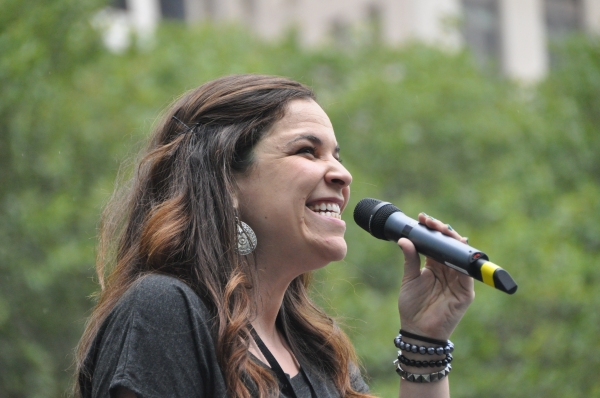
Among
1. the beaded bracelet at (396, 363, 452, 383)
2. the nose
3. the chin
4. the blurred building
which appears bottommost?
the blurred building

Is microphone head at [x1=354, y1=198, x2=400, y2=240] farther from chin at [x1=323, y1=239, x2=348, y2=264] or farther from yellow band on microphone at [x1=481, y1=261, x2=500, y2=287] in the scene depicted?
yellow band on microphone at [x1=481, y1=261, x2=500, y2=287]

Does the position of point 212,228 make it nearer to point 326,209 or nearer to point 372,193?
point 326,209

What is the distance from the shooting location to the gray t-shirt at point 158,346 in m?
2.26

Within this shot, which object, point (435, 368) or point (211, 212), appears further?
point (435, 368)

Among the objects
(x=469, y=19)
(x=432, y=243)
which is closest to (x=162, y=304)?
(x=432, y=243)

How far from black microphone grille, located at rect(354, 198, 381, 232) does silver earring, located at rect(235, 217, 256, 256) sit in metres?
0.41

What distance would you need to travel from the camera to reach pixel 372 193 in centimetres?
1627

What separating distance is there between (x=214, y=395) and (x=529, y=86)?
24406 mm

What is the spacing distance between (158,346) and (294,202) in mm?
706

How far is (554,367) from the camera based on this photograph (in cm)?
1039

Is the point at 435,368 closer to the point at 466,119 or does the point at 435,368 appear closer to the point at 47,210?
the point at 47,210

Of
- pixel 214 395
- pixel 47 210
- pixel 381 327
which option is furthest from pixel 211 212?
pixel 381 327

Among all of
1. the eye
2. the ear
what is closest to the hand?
the eye

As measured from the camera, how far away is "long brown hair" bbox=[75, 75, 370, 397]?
99.3 inches
